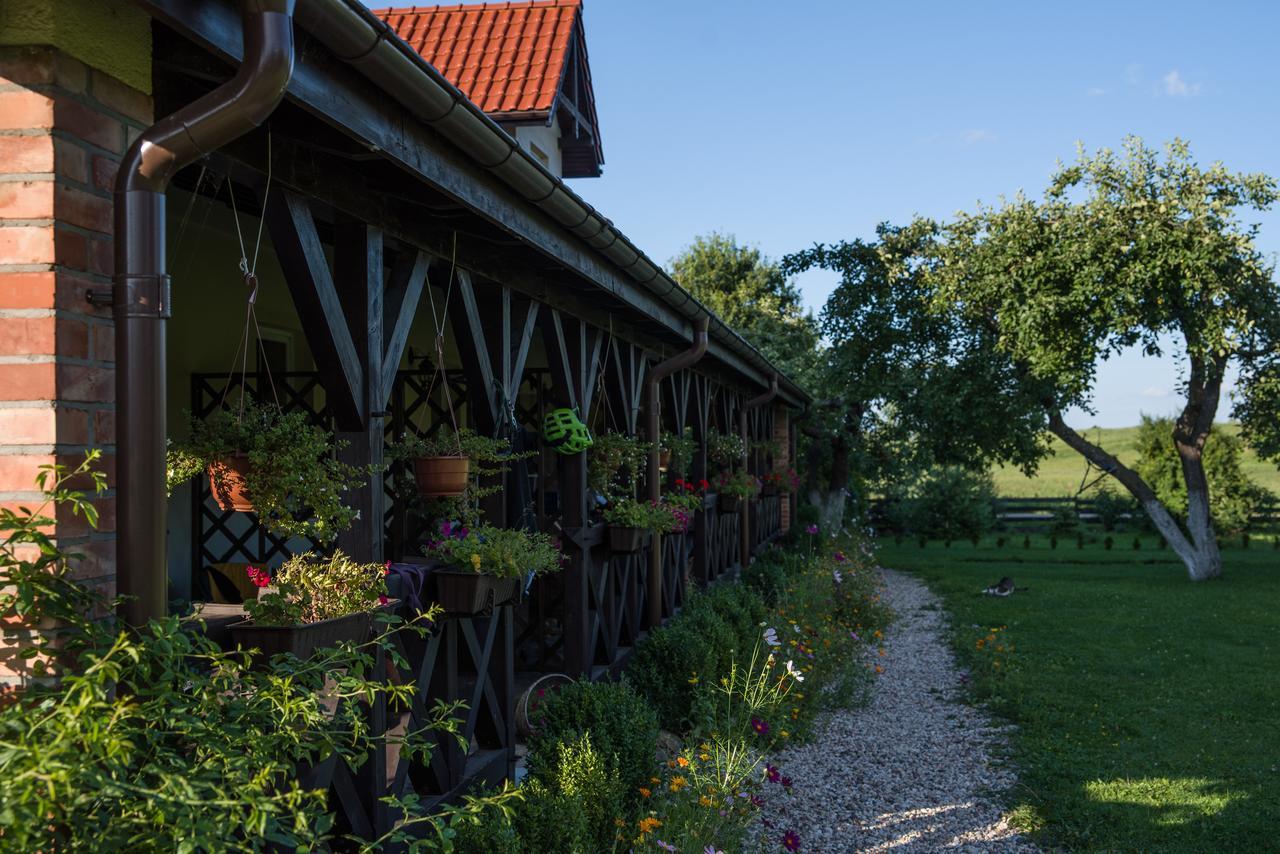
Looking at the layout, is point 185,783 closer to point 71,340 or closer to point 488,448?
point 71,340

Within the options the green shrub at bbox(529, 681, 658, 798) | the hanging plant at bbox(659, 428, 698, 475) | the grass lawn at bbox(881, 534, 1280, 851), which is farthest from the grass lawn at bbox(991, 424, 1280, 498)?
the green shrub at bbox(529, 681, 658, 798)

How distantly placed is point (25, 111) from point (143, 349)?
51 cm

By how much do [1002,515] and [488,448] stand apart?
2597 cm

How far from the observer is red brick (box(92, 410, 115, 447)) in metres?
2.17

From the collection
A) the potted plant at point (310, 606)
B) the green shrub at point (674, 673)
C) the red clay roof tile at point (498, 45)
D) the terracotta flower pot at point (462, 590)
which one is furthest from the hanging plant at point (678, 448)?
the potted plant at point (310, 606)

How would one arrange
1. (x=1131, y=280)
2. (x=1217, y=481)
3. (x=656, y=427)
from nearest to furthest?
1. (x=656, y=427)
2. (x=1131, y=280)
3. (x=1217, y=481)

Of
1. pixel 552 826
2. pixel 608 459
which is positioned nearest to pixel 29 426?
pixel 552 826

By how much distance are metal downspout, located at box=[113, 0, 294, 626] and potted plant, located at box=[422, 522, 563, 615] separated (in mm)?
1758

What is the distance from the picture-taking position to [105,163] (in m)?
2.21

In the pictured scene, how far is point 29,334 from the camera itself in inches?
80.9

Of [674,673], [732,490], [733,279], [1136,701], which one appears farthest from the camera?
[733,279]

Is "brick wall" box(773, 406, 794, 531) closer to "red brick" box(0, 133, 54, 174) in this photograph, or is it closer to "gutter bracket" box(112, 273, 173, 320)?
"gutter bracket" box(112, 273, 173, 320)

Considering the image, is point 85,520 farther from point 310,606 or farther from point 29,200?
point 310,606

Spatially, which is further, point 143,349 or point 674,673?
point 674,673
